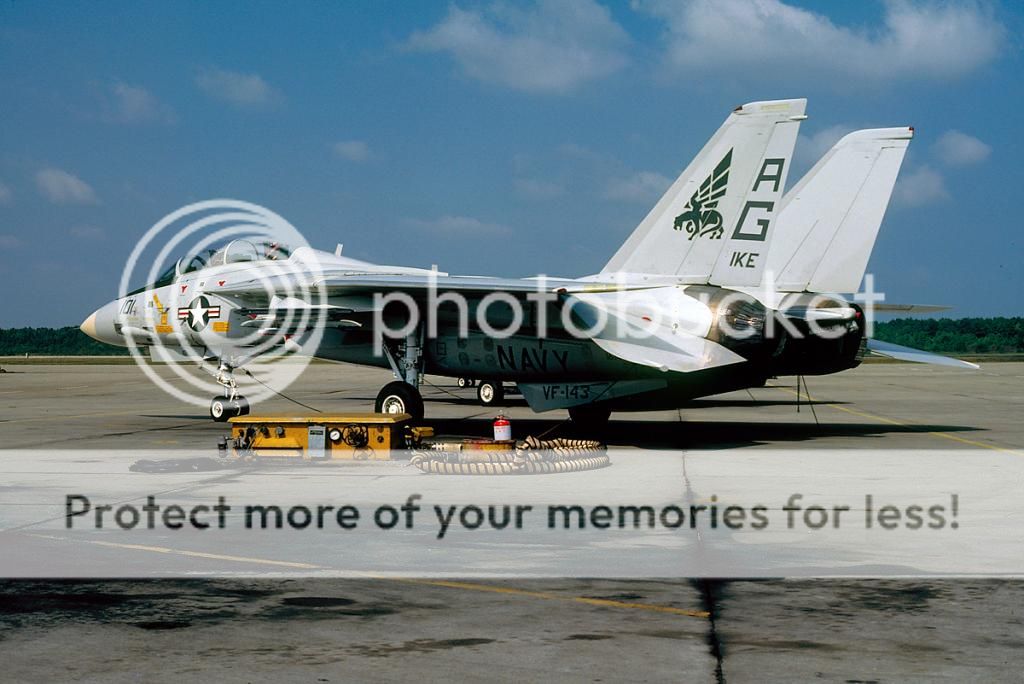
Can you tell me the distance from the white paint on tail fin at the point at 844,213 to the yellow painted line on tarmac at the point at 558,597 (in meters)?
13.7

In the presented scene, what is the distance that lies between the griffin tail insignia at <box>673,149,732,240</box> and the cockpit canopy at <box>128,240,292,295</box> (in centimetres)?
807

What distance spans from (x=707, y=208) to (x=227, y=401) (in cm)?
1085

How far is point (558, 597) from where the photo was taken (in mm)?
7180

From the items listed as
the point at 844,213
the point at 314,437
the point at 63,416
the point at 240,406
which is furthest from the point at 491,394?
the point at 314,437

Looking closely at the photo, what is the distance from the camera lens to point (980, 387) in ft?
129

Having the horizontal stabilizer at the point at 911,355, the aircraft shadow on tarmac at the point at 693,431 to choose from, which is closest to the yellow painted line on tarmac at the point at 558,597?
the aircraft shadow on tarmac at the point at 693,431

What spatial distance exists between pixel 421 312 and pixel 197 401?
15.9m

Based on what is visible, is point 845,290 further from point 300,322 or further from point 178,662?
point 178,662

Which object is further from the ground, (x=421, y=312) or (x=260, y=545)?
(x=421, y=312)

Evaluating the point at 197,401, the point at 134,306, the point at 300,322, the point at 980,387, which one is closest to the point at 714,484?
the point at 300,322

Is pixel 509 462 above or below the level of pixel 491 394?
below

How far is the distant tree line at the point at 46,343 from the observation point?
126m

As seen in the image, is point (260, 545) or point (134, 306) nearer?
point (260, 545)

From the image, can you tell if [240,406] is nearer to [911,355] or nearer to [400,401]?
[400,401]
